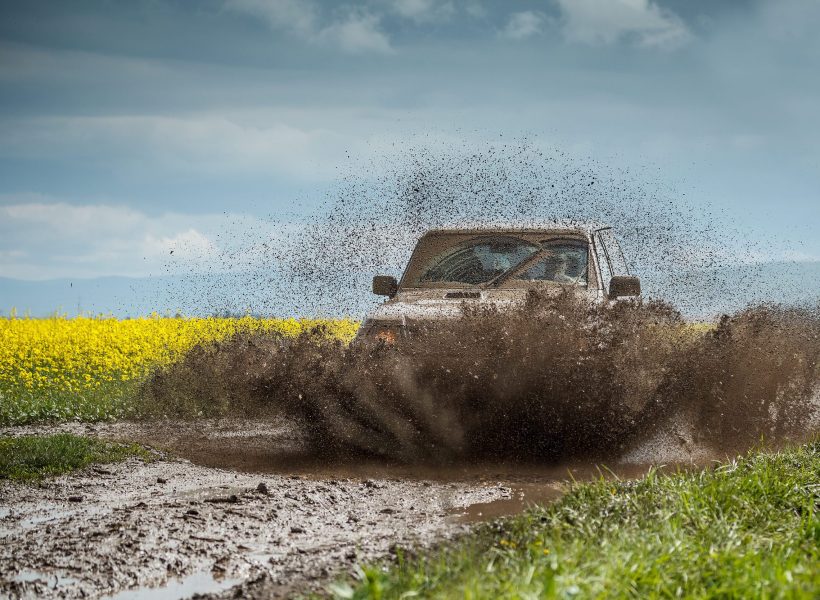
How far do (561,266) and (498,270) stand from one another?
1.94 ft

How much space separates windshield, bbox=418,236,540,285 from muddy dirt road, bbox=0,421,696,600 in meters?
2.07

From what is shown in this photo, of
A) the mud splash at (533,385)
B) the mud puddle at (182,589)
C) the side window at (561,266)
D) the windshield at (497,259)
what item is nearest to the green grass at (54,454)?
the mud splash at (533,385)

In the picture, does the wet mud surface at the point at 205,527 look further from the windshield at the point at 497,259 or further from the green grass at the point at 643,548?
the windshield at the point at 497,259

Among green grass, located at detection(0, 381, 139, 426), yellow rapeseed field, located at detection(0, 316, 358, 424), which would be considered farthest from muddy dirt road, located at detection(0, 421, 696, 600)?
yellow rapeseed field, located at detection(0, 316, 358, 424)

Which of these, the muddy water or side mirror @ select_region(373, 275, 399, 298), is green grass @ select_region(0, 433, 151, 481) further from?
side mirror @ select_region(373, 275, 399, 298)

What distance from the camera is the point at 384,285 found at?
30.1ft

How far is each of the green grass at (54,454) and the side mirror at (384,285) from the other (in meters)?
2.67

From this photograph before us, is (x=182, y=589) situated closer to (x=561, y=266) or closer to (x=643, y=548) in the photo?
(x=643, y=548)

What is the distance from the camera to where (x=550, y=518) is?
508 cm

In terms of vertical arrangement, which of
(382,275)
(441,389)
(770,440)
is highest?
(382,275)

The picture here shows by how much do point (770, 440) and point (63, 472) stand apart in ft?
20.6

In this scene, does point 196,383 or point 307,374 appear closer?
point 307,374

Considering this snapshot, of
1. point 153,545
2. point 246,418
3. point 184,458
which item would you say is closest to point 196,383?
point 246,418

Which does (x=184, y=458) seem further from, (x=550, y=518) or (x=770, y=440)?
(x=770, y=440)
